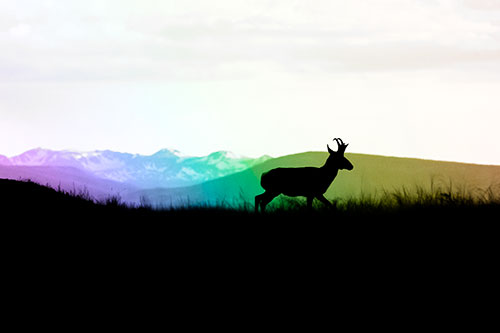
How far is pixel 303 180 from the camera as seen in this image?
30.0ft

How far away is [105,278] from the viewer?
6.13 metres

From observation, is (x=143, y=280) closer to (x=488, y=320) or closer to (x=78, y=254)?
(x=78, y=254)

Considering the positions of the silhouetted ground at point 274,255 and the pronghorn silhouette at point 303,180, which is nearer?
the silhouetted ground at point 274,255

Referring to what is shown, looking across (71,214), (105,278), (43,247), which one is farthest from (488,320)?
(71,214)

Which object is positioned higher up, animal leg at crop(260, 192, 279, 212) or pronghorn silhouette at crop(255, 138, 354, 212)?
pronghorn silhouette at crop(255, 138, 354, 212)

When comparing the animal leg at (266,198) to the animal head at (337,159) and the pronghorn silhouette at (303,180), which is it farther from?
the animal head at (337,159)

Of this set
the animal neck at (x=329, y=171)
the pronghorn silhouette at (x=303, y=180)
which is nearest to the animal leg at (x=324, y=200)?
the pronghorn silhouette at (x=303, y=180)

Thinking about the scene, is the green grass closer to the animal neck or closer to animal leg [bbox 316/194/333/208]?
animal leg [bbox 316/194/333/208]

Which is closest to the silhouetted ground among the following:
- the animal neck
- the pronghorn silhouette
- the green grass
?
the green grass

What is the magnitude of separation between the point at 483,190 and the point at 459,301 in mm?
3931

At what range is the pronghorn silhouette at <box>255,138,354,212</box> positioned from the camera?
350 inches

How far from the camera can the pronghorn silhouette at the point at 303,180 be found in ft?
29.1

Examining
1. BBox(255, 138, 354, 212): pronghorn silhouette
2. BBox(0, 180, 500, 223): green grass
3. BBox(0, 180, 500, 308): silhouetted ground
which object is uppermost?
BBox(255, 138, 354, 212): pronghorn silhouette

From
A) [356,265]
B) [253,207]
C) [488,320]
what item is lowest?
[488,320]
